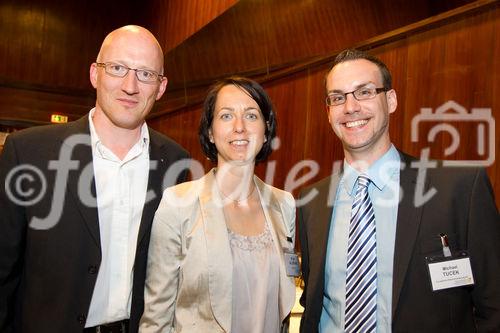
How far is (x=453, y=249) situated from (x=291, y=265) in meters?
0.61

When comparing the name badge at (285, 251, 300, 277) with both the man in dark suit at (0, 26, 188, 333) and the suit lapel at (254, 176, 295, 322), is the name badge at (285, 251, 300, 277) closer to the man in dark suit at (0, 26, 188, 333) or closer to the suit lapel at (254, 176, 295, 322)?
the suit lapel at (254, 176, 295, 322)

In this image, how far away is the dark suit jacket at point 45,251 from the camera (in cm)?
168

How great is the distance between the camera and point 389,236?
5.49ft

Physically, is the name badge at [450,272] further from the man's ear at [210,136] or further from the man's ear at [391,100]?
the man's ear at [210,136]

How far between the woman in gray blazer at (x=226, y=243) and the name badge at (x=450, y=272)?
550 mm

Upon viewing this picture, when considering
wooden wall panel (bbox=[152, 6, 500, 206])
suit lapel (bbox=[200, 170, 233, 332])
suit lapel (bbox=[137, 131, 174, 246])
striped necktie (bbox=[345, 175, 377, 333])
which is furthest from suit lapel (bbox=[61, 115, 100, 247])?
wooden wall panel (bbox=[152, 6, 500, 206])

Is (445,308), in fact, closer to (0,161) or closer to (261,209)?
(261,209)

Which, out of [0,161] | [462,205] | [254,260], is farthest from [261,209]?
[0,161]

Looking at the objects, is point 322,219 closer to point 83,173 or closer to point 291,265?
point 291,265

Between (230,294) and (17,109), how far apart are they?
7.16m

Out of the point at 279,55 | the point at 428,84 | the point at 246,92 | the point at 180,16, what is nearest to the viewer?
the point at 246,92

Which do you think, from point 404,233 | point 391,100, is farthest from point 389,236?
point 391,100

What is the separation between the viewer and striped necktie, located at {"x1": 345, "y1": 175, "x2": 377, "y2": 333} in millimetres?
1604

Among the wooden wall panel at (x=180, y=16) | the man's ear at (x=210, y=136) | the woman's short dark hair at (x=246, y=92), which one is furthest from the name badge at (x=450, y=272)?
the wooden wall panel at (x=180, y=16)
